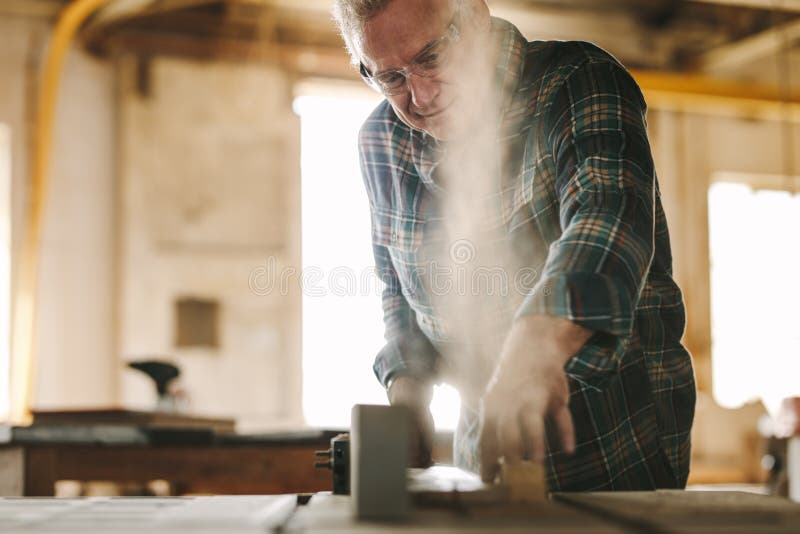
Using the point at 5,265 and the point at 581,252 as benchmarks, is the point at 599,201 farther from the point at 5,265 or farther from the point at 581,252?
the point at 5,265

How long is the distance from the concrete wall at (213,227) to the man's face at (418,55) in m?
4.91

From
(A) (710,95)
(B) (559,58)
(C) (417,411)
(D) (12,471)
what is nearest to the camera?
(B) (559,58)

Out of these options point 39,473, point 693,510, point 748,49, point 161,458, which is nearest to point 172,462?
point 161,458

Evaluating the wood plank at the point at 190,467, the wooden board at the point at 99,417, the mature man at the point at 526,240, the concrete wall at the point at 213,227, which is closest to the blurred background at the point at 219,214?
the concrete wall at the point at 213,227

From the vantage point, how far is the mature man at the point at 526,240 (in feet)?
3.59

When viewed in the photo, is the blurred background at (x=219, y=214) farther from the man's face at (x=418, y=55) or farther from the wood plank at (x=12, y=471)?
the man's face at (x=418, y=55)

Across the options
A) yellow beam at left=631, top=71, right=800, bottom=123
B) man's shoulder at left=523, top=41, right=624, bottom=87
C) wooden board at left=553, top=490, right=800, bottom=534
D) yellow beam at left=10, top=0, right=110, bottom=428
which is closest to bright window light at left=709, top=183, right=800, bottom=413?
yellow beam at left=631, top=71, right=800, bottom=123

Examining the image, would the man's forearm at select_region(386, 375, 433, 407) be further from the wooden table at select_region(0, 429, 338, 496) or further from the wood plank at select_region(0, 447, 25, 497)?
the wood plank at select_region(0, 447, 25, 497)

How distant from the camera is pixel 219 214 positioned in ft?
20.9

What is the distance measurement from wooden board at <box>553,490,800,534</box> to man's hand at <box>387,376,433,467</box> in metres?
0.48

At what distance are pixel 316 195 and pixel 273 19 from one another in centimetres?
148

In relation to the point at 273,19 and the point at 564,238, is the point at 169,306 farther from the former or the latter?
the point at 564,238

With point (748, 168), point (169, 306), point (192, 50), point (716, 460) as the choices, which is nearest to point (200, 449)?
point (169, 306)

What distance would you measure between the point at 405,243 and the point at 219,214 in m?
4.88
